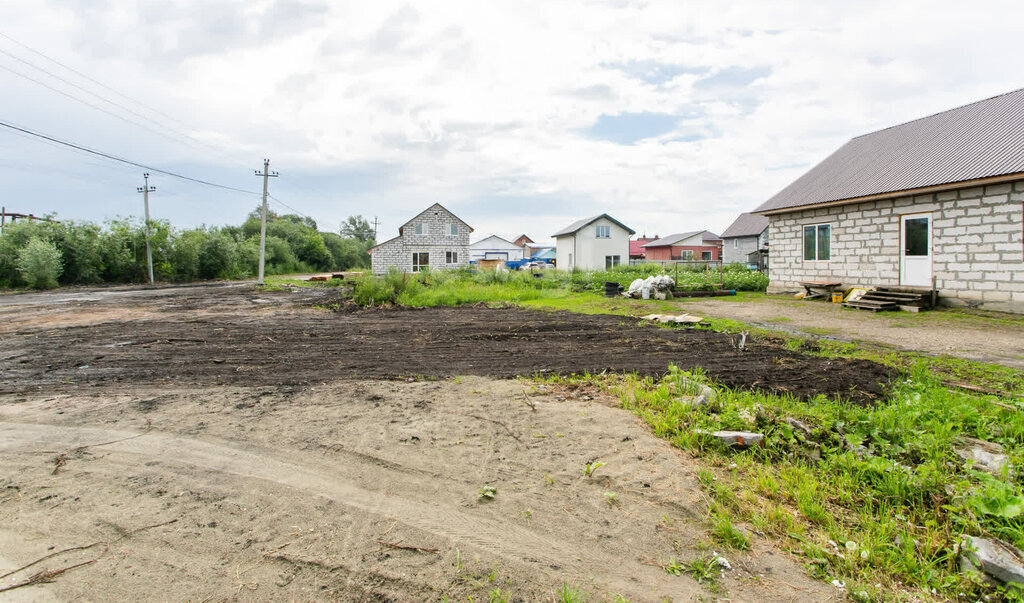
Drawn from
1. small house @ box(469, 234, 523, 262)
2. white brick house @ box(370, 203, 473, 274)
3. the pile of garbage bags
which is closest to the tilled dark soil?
the pile of garbage bags

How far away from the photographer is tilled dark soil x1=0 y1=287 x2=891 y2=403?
19.2 ft

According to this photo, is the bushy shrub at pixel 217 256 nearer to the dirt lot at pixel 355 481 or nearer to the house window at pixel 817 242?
the dirt lot at pixel 355 481

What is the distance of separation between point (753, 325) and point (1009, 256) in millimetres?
6677

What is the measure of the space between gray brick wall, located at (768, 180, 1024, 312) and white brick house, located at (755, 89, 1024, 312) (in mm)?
24

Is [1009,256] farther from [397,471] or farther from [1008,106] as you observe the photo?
[397,471]

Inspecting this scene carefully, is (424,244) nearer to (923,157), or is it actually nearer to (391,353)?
(923,157)

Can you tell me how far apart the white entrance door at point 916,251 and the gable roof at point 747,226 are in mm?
27806

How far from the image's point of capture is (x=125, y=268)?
32.7 meters

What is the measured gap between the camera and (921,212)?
12.9 meters

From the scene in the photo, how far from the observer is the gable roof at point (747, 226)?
40.2 meters

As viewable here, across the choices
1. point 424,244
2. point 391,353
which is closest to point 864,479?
point 391,353

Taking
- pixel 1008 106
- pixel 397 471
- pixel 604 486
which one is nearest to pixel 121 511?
pixel 397 471

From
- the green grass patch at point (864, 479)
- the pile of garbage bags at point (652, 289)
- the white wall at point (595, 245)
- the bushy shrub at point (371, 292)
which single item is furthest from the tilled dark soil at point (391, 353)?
the white wall at point (595, 245)

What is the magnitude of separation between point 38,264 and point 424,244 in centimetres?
2269
